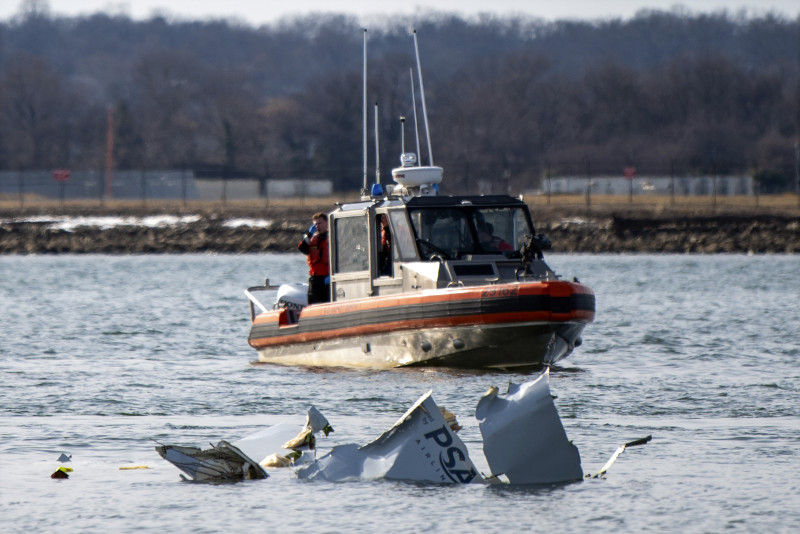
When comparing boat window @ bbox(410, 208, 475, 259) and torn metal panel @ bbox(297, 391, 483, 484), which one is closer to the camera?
torn metal panel @ bbox(297, 391, 483, 484)

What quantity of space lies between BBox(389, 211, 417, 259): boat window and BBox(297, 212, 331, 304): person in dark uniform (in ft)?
4.20

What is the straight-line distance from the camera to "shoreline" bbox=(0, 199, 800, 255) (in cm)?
5503

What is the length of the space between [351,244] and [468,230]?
1.45 metres

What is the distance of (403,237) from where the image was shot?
17.3 metres

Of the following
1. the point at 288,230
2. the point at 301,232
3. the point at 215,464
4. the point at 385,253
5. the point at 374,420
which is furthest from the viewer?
the point at 288,230

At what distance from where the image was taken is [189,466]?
35.1 feet

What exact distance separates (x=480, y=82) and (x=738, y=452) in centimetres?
11610

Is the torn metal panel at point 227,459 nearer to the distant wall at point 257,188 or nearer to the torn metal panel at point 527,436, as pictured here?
the torn metal panel at point 527,436

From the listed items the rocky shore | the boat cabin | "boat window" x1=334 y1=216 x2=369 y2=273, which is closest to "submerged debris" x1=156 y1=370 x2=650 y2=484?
the boat cabin

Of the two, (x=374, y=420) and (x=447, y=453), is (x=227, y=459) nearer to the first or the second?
(x=447, y=453)

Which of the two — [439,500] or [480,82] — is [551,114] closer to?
[480,82]

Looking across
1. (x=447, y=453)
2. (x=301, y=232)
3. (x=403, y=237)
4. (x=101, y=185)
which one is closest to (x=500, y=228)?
(x=403, y=237)

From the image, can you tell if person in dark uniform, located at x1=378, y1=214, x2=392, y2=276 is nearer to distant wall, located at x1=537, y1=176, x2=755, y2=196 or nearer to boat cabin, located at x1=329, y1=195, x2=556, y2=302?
boat cabin, located at x1=329, y1=195, x2=556, y2=302

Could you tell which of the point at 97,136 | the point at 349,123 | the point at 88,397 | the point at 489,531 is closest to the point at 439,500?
the point at 489,531
